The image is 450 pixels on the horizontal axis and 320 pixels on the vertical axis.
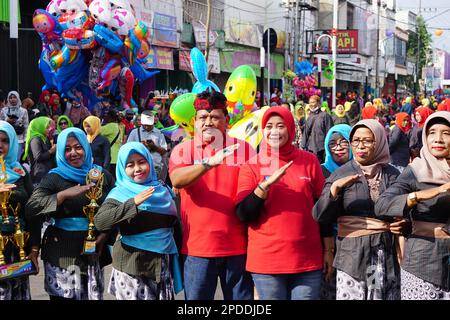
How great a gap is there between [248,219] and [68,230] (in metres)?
1.25

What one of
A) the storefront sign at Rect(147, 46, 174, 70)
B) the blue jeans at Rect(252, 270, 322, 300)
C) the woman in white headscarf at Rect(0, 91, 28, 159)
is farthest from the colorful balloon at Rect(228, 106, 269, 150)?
the storefront sign at Rect(147, 46, 174, 70)

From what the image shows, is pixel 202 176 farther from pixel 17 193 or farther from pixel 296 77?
pixel 296 77

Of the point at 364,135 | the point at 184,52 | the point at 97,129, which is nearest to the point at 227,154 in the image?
the point at 364,135

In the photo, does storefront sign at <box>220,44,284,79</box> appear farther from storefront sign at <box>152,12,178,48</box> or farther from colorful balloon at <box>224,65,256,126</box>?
colorful balloon at <box>224,65,256,126</box>

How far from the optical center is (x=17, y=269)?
14.4 ft

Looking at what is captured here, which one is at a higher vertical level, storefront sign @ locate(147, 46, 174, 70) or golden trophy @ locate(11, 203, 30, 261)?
storefront sign @ locate(147, 46, 174, 70)

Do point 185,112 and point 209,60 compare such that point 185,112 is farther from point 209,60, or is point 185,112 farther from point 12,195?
point 209,60

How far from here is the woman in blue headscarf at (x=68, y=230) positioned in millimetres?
4504

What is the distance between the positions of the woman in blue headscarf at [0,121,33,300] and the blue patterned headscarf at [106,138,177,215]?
0.62 metres

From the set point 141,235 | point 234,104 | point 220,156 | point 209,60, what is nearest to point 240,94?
point 234,104

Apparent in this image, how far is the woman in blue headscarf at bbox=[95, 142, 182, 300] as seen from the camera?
14.2 ft

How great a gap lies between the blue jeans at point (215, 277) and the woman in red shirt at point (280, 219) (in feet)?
0.36

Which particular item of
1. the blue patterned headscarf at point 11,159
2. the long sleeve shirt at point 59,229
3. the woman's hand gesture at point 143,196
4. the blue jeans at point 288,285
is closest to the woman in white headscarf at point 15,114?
the blue patterned headscarf at point 11,159

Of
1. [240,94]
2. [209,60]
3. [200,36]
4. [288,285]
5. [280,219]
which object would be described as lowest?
[288,285]
